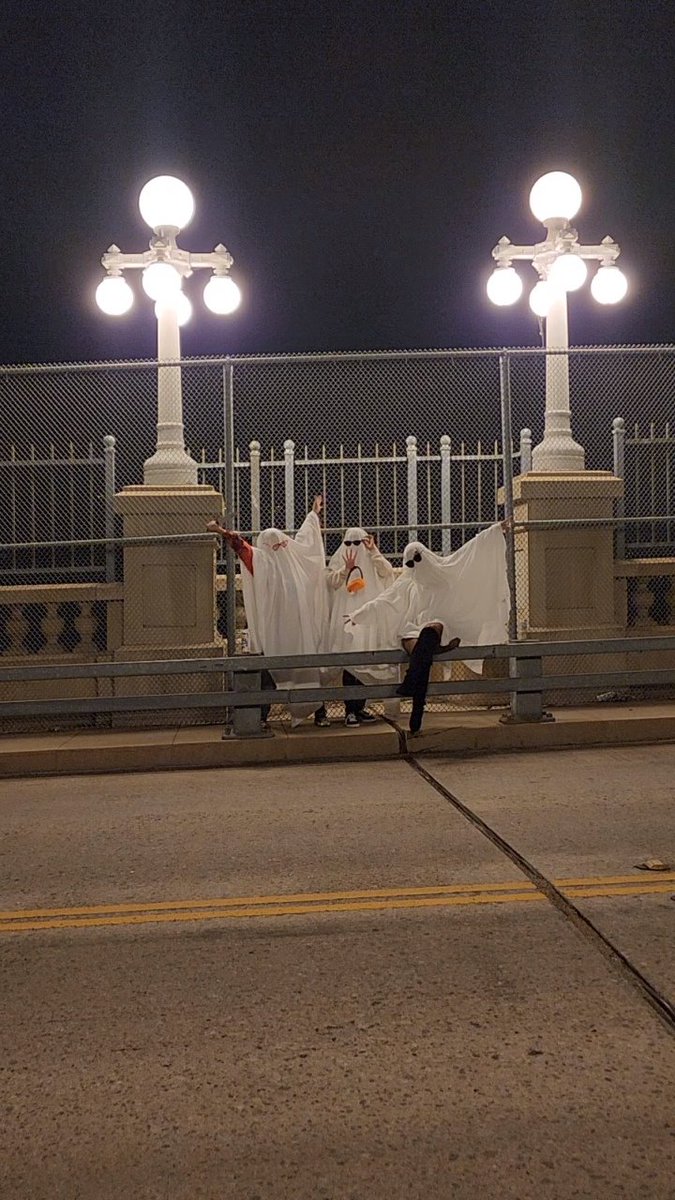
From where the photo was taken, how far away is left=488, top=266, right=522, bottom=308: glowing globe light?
11.2m

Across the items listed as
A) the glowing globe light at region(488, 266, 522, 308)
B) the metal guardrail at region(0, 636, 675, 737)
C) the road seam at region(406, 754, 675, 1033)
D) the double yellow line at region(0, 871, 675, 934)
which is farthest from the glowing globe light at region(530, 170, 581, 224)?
the double yellow line at region(0, 871, 675, 934)

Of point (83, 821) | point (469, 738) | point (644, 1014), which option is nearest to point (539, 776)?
point (469, 738)

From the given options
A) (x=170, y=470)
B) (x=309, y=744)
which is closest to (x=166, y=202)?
(x=170, y=470)

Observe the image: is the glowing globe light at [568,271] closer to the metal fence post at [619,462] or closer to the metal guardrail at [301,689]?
the metal fence post at [619,462]

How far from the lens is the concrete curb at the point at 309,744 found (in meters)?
8.35

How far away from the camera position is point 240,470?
12.1 m

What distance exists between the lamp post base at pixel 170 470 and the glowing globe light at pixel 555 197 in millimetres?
4435

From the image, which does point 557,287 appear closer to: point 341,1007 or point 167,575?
point 167,575

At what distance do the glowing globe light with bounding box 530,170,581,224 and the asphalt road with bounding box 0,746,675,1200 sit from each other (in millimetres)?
6746

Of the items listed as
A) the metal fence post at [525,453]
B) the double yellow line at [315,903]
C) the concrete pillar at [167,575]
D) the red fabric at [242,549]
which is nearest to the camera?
the double yellow line at [315,903]

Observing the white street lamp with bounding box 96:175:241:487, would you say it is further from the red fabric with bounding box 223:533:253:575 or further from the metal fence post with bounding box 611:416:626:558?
the metal fence post with bounding box 611:416:626:558

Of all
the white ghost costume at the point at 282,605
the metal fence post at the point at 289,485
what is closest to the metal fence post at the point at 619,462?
the white ghost costume at the point at 282,605

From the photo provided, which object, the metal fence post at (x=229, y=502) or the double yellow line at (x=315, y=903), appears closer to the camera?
the double yellow line at (x=315, y=903)

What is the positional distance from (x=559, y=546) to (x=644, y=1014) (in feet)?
23.3
